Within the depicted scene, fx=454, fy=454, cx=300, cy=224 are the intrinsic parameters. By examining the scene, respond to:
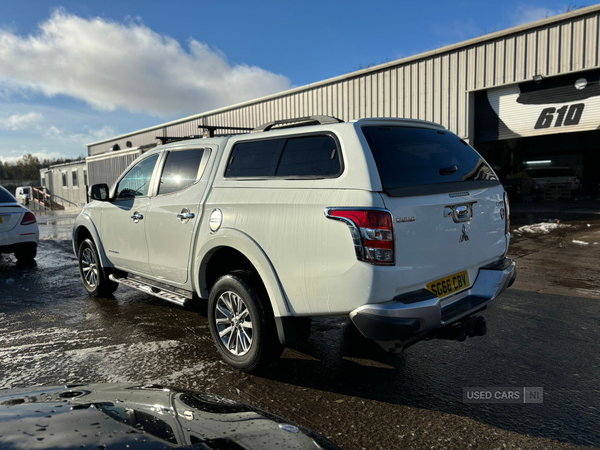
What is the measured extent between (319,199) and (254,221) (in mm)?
620

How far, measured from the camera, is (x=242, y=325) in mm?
3525

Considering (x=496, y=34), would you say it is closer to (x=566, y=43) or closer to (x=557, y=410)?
(x=566, y=43)

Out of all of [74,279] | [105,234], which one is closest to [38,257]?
[74,279]

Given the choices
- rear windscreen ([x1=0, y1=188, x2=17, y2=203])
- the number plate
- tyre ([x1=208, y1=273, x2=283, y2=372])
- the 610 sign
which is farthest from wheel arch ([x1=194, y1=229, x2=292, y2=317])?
the 610 sign

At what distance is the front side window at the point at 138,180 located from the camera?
4.87 m

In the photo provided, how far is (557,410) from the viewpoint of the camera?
113 inches

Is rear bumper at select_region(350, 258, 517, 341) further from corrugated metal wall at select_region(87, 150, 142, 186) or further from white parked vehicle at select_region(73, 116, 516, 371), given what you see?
corrugated metal wall at select_region(87, 150, 142, 186)

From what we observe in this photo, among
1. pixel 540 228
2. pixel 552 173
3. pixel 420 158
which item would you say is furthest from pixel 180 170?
pixel 552 173

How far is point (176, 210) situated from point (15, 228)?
19.8 ft

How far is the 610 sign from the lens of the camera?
1277 cm

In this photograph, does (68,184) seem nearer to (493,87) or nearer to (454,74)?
(454,74)

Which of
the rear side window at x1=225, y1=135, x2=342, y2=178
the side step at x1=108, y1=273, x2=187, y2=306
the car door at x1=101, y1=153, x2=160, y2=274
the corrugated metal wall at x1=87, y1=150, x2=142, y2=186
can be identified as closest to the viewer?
the rear side window at x1=225, y1=135, x2=342, y2=178

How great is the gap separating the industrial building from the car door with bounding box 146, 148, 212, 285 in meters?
11.7

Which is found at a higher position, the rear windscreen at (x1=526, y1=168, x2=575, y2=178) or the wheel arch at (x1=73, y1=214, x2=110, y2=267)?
the rear windscreen at (x1=526, y1=168, x2=575, y2=178)
